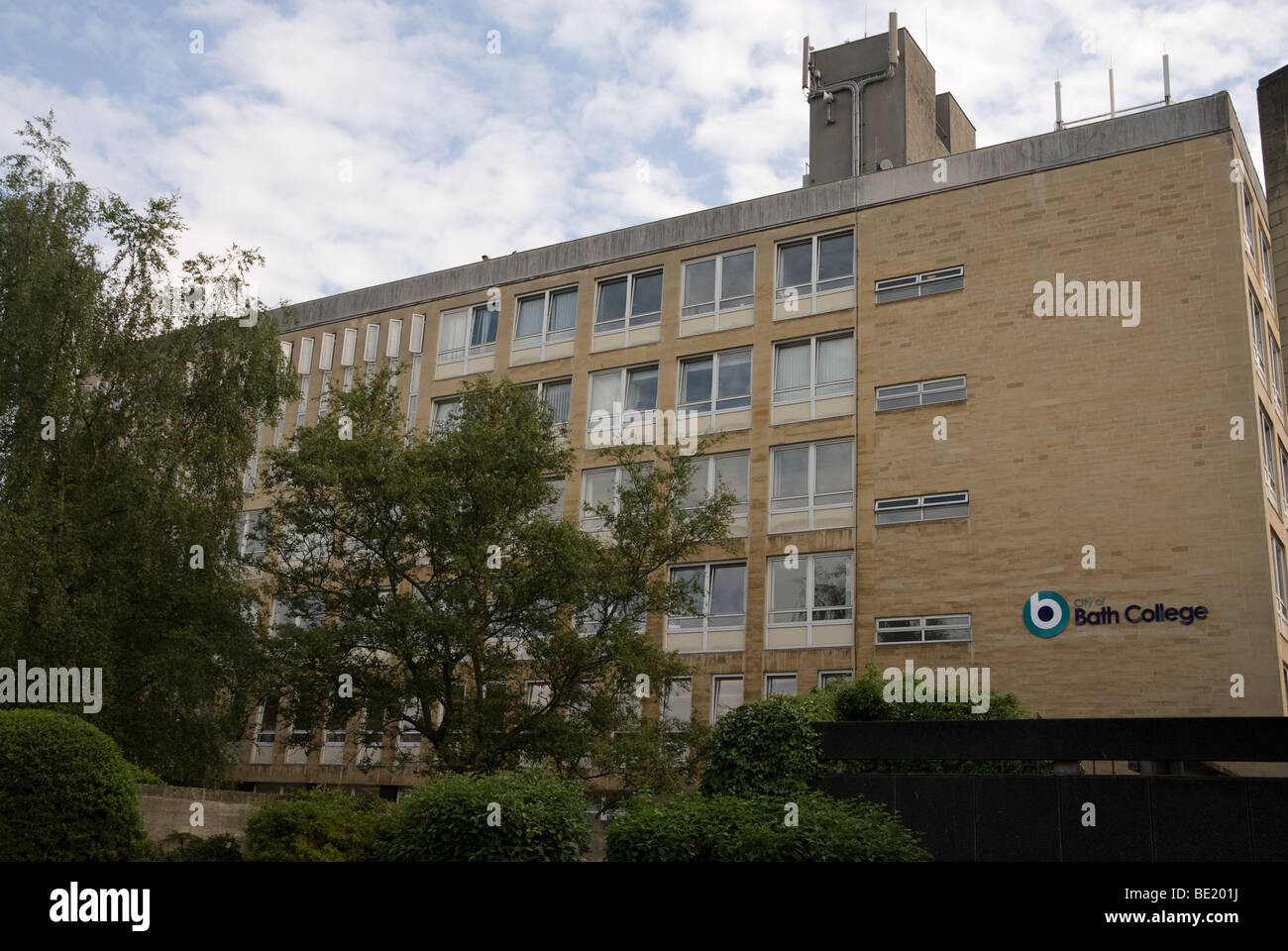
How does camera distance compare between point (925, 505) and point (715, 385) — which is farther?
point (715, 385)

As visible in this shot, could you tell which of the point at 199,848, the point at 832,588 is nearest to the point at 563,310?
the point at 832,588

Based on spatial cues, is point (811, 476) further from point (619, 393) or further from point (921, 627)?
point (619, 393)

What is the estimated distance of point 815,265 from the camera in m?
34.8

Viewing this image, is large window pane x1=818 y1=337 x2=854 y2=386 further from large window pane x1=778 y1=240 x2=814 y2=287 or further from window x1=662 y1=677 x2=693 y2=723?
window x1=662 y1=677 x2=693 y2=723

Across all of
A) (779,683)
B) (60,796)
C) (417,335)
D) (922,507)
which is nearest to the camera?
(60,796)

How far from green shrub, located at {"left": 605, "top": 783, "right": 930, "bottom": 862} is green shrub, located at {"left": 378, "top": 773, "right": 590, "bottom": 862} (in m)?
0.59

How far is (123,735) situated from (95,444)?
5.34 metres

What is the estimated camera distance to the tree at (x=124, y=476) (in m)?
22.3

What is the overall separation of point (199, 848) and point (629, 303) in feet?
75.7

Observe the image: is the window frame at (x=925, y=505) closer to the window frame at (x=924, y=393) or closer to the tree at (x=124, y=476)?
the window frame at (x=924, y=393)

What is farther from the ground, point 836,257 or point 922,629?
point 836,257

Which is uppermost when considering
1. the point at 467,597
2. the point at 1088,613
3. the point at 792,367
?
the point at 792,367

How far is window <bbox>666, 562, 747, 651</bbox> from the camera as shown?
3322 cm

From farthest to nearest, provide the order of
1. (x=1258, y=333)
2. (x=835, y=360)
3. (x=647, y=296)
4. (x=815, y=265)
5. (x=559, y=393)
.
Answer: (x=559, y=393) < (x=647, y=296) < (x=815, y=265) < (x=835, y=360) < (x=1258, y=333)
